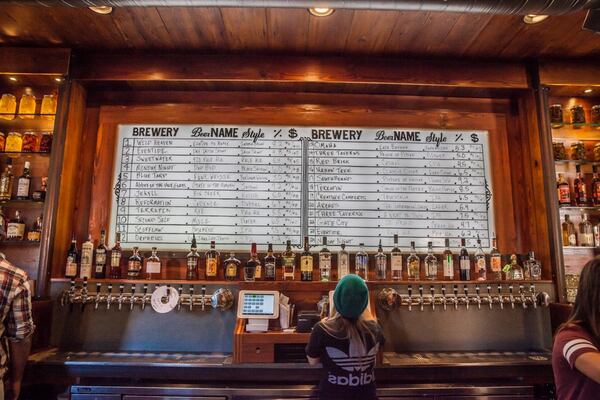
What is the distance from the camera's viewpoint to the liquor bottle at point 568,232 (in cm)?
323

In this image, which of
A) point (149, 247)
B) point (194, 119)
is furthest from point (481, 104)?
point (149, 247)

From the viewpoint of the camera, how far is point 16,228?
3.08 metres

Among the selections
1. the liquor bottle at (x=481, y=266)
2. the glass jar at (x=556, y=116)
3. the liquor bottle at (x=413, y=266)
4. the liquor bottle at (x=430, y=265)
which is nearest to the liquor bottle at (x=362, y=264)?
the liquor bottle at (x=413, y=266)

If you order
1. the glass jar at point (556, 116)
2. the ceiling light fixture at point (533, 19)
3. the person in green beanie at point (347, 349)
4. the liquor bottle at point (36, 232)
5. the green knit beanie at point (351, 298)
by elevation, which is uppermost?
the ceiling light fixture at point (533, 19)

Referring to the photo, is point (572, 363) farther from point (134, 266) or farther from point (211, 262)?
point (134, 266)

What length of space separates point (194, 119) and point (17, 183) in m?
1.51

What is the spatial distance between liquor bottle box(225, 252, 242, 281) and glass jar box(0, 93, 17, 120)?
2113mm

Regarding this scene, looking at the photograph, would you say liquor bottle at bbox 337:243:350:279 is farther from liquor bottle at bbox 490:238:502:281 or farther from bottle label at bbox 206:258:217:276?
liquor bottle at bbox 490:238:502:281

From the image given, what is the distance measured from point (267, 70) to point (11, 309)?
7.54ft

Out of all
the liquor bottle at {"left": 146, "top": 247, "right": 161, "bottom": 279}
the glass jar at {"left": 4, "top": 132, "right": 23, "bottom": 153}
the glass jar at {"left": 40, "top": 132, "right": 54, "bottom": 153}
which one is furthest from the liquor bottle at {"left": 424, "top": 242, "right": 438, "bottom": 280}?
the glass jar at {"left": 4, "top": 132, "right": 23, "bottom": 153}

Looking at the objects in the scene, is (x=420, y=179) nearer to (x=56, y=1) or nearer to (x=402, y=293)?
(x=402, y=293)

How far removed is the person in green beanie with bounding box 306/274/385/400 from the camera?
6.02 feet

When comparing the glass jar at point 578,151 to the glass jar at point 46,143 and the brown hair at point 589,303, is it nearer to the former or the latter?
the brown hair at point 589,303

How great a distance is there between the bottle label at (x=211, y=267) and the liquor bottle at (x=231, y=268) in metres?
0.09
